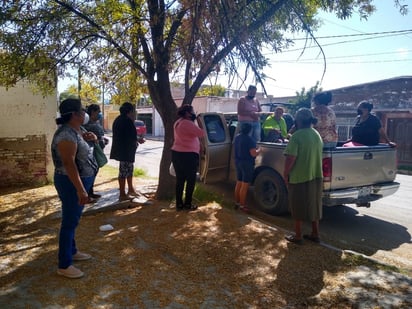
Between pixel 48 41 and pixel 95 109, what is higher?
pixel 48 41

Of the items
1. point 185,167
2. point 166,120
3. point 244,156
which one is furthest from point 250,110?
point 185,167

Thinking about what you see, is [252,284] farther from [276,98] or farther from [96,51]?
[276,98]

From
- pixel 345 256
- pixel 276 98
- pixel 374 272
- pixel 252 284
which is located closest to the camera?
pixel 252 284

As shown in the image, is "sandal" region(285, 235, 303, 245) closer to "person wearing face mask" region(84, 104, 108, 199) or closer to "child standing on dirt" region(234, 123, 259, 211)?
"child standing on dirt" region(234, 123, 259, 211)

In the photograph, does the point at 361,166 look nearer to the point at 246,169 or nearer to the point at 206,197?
the point at 246,169

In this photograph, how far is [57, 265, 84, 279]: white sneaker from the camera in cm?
336

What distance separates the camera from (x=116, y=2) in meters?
5.66

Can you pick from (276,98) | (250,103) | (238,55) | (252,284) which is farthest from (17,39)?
(276,98)

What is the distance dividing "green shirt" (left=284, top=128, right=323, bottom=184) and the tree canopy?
131cm

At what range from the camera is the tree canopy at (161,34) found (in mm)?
5316

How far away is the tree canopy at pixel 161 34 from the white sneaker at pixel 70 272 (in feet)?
11.1

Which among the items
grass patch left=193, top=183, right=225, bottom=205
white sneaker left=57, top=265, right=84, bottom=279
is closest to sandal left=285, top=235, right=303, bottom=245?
grass patch left=193, top=183, right=225, bottom=205

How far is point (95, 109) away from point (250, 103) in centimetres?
285

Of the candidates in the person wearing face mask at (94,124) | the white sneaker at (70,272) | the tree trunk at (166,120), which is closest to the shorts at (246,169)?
the tree trunk at (166,120)
